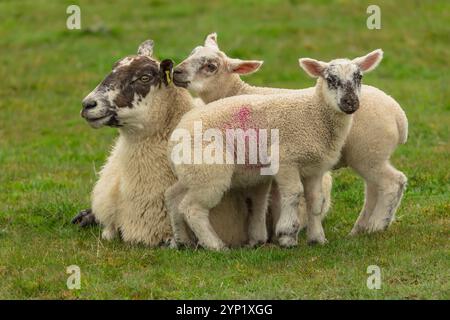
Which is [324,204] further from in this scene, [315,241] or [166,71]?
[166,71]

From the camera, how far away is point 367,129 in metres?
9.88

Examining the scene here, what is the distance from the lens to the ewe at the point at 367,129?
989 centimetres

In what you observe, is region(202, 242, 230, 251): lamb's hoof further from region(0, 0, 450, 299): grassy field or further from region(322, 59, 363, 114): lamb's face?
region(322, 59, 363, 114): lamb's face

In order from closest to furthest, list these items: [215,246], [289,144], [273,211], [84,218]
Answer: [289,144] → [215,246] → [273,211] → [84,218]

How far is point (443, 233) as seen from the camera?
399 inches

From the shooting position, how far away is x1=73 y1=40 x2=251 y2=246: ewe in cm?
1000

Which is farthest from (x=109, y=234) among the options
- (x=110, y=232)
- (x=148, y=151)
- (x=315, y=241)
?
(x=315, y=241)

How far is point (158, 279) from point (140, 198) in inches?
57.5

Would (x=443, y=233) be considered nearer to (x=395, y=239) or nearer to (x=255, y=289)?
(x=395, y=239)

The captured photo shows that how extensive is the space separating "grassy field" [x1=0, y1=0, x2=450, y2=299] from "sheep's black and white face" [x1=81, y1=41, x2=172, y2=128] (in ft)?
4.06

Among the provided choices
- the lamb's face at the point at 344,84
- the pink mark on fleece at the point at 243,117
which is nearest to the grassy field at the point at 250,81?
the pink mark on fleece at the point at 243,117

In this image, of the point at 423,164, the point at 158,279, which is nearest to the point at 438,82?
the point at 423,164

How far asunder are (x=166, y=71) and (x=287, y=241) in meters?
2.03

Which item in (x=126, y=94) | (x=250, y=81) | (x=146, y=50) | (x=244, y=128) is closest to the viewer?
(x=244, y=128)
